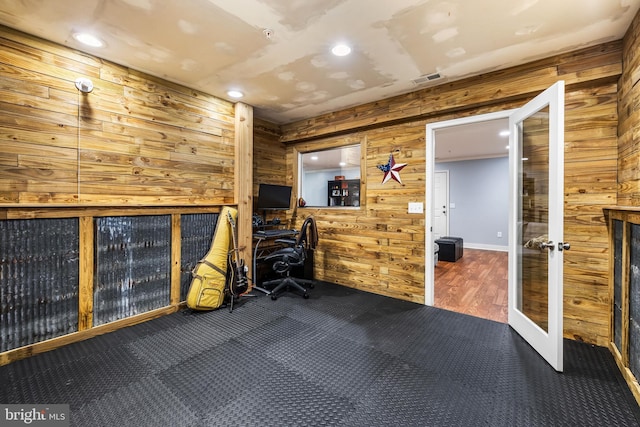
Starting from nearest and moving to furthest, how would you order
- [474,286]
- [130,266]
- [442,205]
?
1. [130,266]
2. [474,286]
3. [442,205]

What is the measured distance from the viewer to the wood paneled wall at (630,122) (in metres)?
1.88

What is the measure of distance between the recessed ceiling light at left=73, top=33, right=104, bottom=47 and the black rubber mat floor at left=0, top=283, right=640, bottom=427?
8.19ft

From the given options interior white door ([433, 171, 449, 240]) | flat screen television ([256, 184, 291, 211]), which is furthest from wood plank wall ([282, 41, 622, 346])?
interior white door ([433, 171, 449, 240])

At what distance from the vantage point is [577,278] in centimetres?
238

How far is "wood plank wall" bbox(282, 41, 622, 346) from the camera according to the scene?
2.29 metres

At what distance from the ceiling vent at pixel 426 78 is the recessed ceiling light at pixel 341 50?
92cm

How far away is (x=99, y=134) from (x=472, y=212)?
771cm

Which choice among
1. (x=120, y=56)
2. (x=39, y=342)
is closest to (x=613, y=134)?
(x=120, y=56)

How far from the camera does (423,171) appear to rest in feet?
10.7

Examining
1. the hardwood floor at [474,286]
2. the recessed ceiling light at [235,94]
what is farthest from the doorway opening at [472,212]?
the recessed ceiling light at [235,94]

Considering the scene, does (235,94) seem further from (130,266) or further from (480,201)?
(480,201)

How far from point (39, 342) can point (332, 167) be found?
145 inches

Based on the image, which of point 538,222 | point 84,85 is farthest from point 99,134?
point 538,222

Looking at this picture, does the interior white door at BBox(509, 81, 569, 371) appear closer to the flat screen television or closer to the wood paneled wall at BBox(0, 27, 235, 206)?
the flat screen television
